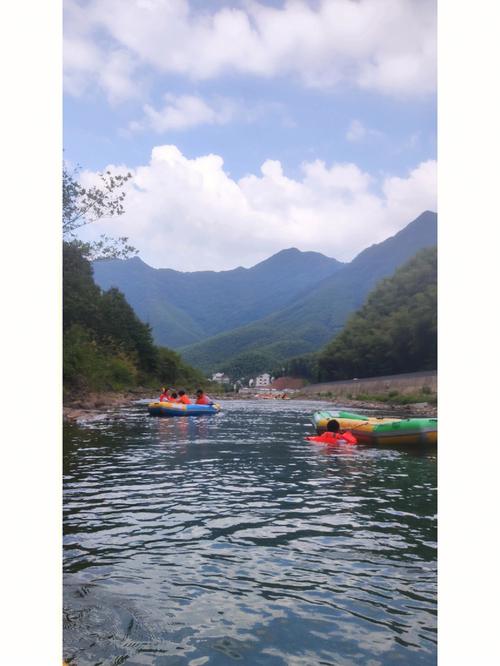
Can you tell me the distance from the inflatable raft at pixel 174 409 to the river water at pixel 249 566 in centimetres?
825

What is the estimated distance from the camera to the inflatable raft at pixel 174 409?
614 inches

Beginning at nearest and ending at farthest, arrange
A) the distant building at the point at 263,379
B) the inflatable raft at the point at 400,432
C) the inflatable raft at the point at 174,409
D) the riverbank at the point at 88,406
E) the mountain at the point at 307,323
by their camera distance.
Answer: the inflatable raft at the point at 400,432
the riverbank at the point at 88,406
the inflatable raft at the point at 174,409
the distant building at the point at 263,379
the mountain at the point at 307,323

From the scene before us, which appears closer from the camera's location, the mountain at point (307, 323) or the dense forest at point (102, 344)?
the dense forest at point (102, 344)

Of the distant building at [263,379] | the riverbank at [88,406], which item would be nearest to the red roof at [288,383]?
the distant building at [263,379]

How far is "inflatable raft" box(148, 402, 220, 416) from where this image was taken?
1559cm

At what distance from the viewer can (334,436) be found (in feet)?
33.9

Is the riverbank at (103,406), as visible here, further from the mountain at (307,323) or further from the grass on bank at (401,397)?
the mountain at (307,323)

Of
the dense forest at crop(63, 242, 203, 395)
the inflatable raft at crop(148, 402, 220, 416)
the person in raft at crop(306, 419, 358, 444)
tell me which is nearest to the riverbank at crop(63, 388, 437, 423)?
the dense forest at crop(63, 242, 203, 395)

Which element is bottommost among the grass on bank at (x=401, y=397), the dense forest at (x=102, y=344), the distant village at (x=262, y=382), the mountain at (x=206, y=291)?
the distant village at (x=262, y=382)

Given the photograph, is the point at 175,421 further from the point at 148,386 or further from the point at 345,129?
the point at 148,386

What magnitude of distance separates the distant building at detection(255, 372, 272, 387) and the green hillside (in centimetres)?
1972

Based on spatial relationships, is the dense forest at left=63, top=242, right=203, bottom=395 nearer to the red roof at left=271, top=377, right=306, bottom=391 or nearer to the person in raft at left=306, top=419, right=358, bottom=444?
the person in raft at left=306, top=419, right=358, bottom=444
